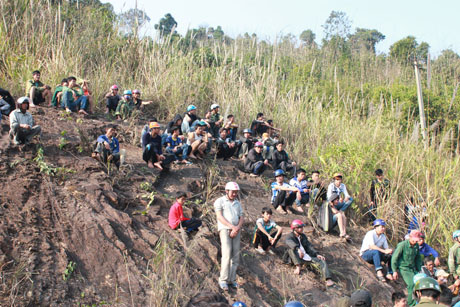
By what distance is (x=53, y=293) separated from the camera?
673 cm

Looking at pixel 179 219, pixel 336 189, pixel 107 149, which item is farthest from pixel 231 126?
pixel 179 219

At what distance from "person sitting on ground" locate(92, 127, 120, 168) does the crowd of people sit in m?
0.02

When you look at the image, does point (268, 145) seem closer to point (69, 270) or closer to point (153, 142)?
point (153, 142)

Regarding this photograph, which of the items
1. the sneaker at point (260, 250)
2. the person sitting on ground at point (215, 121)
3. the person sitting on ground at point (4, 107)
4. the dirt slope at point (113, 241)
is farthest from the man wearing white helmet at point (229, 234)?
the person sitting on ground at point (4, 107)

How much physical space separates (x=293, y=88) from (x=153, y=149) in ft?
21.5

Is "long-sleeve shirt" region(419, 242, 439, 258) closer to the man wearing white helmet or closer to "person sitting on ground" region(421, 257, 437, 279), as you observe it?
"person sitting on ground" region(421, 257, 437, 279)

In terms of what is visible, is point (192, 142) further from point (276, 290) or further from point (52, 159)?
point (276, 290)

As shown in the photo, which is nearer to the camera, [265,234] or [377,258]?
[265,234]

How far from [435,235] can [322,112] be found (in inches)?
204

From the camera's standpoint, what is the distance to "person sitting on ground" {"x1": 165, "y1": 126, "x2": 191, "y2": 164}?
11373mm

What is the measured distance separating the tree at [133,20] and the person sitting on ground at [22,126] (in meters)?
7.17

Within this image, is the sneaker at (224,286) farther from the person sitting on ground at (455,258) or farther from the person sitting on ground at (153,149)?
the person sitting on ground at (455,258)

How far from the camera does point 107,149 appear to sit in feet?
32.6

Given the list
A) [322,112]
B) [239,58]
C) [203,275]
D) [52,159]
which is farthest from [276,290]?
[239,58]
